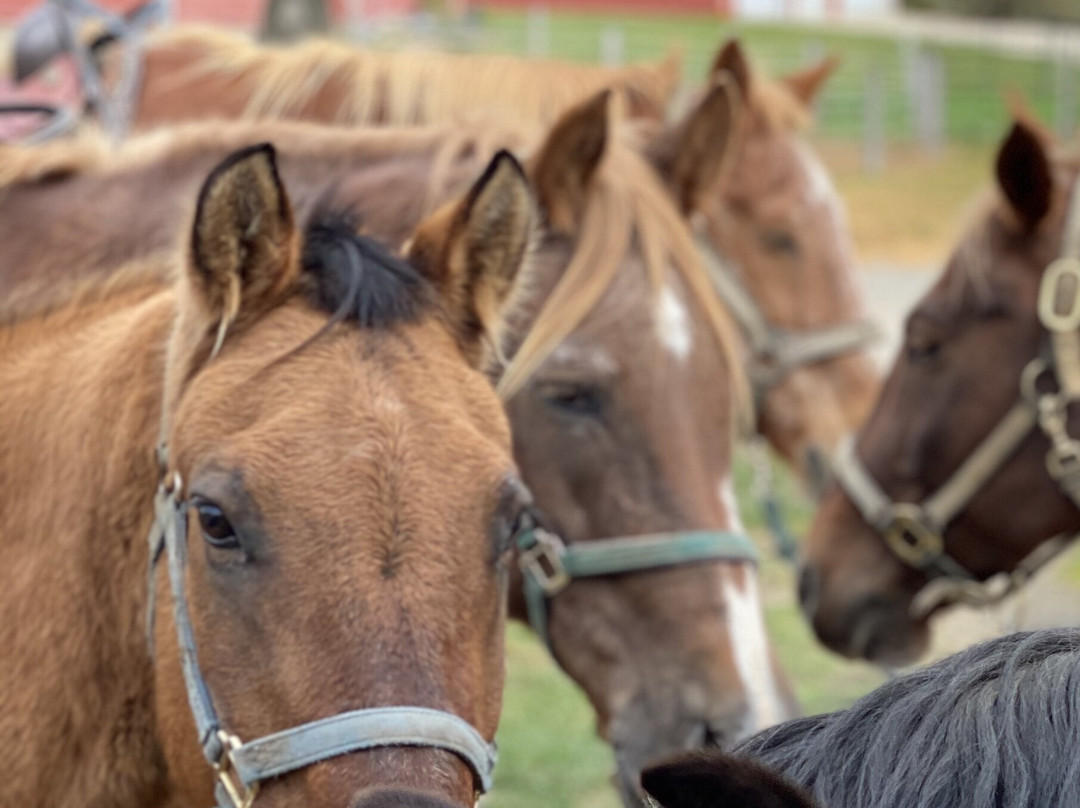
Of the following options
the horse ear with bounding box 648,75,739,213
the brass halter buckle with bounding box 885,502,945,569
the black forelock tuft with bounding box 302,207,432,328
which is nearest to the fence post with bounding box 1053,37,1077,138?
the brass halter buckle with bounding box 885,502,945,569

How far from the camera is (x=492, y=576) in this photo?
7.16ft

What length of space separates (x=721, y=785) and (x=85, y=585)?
4.88ft

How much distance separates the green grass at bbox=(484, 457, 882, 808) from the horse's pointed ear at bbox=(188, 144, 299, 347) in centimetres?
341

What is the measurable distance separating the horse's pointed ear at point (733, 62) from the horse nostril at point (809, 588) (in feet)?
6.20

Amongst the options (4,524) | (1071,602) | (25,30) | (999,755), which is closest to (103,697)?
(4,524)

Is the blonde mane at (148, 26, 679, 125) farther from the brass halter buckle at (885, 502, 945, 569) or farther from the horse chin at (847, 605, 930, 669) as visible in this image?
the horse chin at (847, 605, 930, 669)

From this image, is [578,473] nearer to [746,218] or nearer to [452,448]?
[452,448]

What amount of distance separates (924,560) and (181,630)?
2.76 meters

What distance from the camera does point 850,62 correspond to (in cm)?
2842

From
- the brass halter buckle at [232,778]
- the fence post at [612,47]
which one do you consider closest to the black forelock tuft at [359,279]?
the brass halter buckle at [232,778]

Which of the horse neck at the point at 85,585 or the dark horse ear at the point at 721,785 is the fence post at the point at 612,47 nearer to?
the horse neck at the point at 85,585

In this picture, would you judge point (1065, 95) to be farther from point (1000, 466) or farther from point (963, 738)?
point (963, 738)

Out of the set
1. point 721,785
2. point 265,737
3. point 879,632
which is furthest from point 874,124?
point 721,785

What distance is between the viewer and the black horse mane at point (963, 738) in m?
1.27
